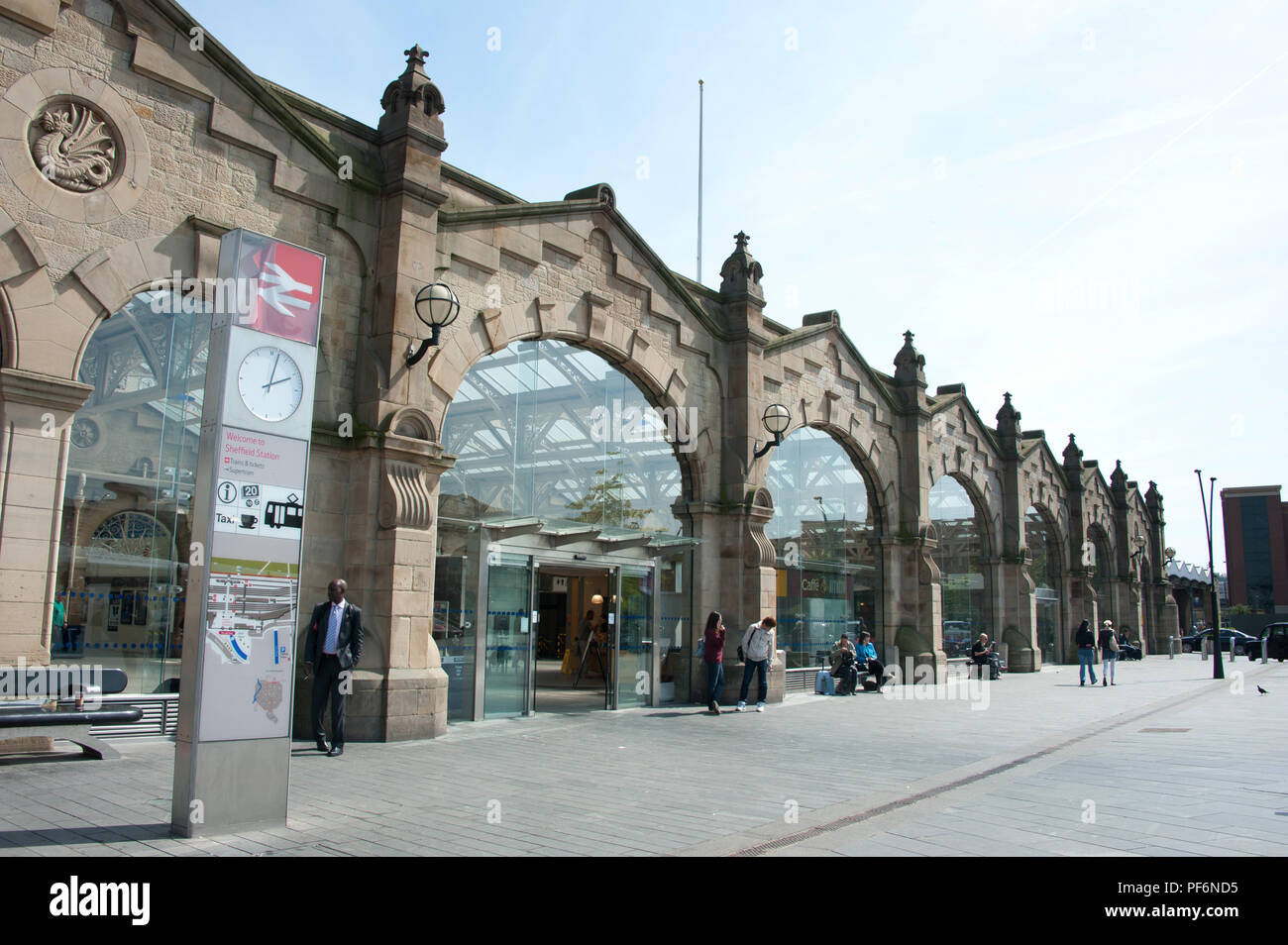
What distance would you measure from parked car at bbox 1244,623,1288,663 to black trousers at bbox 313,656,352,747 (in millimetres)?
45750

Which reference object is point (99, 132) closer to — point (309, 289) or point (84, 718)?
point (309, 289)

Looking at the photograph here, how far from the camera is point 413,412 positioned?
1168 cm

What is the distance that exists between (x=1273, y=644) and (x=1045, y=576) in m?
20.8

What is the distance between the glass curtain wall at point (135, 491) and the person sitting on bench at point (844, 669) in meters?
13.0

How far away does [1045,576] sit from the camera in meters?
34.7

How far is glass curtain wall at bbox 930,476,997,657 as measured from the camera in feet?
88.4

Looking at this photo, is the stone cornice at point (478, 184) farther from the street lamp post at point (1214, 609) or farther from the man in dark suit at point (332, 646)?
the street lamp post at point (1214, 609)

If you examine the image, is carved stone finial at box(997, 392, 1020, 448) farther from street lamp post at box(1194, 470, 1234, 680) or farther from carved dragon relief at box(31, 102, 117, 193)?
carved dragon relief at box(31, 102, 117, 193)

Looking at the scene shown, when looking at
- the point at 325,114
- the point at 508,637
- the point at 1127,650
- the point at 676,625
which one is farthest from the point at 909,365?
the point at 1127,650

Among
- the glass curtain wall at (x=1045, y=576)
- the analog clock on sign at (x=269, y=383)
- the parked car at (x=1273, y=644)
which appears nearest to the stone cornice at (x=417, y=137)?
the analog clock on sign at (x=269, y=383)

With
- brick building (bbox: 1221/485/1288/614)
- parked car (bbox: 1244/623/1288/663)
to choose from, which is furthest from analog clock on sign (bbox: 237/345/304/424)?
brick building (bbox: 1221/485/1288/614)

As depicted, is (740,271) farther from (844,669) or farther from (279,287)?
(279,287)

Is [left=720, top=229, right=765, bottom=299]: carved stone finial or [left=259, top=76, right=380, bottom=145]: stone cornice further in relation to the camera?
[left=720, top=229, right=765, bottom=299]: carved stone finial
